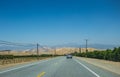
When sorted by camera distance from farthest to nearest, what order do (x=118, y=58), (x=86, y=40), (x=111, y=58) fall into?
(x=86, y=40), (x=111, y=58), (x=118, y=58)

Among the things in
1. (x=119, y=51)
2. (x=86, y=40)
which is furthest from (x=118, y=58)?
(x=86, y=40)

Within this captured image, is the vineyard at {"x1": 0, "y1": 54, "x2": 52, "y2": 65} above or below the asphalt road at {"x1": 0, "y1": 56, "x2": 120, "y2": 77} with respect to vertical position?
below

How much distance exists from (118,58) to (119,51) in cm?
161

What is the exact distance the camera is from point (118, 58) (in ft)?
159

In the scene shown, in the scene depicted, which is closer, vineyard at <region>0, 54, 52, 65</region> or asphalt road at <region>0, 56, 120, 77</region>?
asphalt road at <region>0, 56, 120, 77</region>

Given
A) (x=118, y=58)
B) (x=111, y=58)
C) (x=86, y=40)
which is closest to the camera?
(x=118, y=58)

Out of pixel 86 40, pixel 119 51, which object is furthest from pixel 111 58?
pixel 86 40

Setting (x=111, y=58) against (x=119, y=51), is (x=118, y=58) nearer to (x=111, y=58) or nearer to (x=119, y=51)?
(x=119, y=51)

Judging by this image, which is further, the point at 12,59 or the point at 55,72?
the point at 12,59

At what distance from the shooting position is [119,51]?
161 ft

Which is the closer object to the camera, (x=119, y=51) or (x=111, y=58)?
(x=119, y=51)

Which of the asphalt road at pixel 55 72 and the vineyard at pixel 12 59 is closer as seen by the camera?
the asphalt road at pixel 55 72

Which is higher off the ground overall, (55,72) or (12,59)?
(55,72)

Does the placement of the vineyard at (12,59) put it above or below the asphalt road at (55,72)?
below
